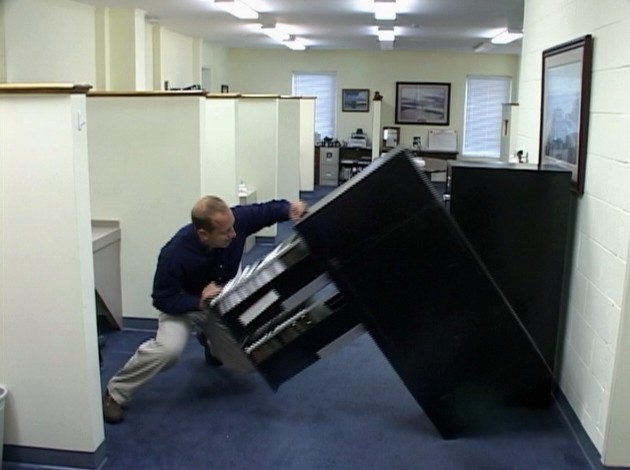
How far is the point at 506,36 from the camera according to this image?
10086mm

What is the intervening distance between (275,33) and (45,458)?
8582 millimetres

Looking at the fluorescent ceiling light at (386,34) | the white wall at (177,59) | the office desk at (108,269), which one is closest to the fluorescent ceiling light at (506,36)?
the fluorescent ceiling light at (386,34)

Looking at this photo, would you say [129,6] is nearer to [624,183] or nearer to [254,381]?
[254,381]

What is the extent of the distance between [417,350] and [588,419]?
2.83 feet

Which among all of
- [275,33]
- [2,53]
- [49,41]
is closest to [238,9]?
[49,41]

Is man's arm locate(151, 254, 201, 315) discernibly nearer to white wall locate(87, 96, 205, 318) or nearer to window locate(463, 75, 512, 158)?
white wall locate(87, 96, 205, 318)

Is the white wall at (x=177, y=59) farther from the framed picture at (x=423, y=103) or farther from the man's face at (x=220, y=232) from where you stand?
the man's face at (x=220, y=232)

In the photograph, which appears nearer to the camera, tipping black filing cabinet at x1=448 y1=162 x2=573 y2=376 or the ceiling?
tipping black filing cabinet at x1=448 y1=162 x2=573 y2=376

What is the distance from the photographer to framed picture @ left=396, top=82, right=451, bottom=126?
1359 centimetres

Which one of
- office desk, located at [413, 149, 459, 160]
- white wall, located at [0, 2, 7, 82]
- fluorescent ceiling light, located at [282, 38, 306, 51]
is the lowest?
office desk, located at [413, 149, 459, 160]

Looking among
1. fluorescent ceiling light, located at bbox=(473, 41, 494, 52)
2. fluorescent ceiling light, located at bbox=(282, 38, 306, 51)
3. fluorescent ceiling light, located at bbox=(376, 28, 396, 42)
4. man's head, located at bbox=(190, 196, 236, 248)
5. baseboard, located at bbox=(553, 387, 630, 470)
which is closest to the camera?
baseboard, located at bbox=(553, 387, 630, 470)

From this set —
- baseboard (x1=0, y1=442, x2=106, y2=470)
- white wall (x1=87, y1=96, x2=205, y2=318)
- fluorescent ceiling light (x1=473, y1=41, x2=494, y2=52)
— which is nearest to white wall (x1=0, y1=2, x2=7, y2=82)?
white wall (x1=87, y1=96, x2=205, y2=318)

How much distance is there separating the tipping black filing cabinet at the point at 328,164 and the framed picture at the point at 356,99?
1.23m

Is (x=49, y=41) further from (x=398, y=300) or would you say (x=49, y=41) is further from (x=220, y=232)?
(x=398, y=300)
